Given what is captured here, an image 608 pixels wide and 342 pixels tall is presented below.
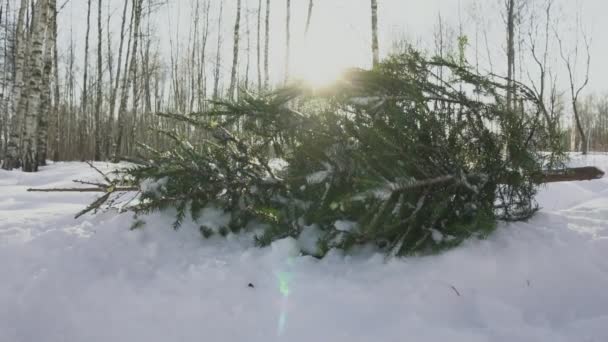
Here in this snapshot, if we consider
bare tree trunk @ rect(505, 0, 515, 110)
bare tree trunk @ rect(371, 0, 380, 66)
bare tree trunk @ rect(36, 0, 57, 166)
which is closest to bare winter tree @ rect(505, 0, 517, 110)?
bare tree trunk @ rect(505, 0, 515, 110)

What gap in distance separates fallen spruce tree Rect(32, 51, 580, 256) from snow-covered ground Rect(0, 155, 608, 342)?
17cm

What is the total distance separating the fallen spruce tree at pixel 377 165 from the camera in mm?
1995

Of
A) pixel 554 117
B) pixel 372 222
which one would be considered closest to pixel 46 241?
pixel 372 222

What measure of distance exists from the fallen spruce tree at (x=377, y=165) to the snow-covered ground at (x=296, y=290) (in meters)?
0.17

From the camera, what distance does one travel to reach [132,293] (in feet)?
5.93

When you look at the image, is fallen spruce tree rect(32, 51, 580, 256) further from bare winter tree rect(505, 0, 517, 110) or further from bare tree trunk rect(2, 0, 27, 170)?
bare winter tree rect(505, 0, 517, 110)

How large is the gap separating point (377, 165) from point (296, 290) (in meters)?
0.80

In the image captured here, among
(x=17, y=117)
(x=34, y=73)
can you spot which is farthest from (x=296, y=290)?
(x=17, y=117)

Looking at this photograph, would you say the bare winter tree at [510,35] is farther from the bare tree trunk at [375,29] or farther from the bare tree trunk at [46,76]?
the bare tree trunk at [46,76]

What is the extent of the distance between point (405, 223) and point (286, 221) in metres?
0.67

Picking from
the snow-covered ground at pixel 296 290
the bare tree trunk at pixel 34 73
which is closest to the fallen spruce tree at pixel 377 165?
the snow-covered ground at pixel 296 290

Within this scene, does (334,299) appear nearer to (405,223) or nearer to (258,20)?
(405,223)

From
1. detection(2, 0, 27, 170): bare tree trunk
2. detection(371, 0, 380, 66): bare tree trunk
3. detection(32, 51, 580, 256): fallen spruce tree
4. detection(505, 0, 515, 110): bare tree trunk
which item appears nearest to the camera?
detection(32, 51, 580, 256): fallen spruce tree

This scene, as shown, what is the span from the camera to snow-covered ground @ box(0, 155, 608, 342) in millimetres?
1561
